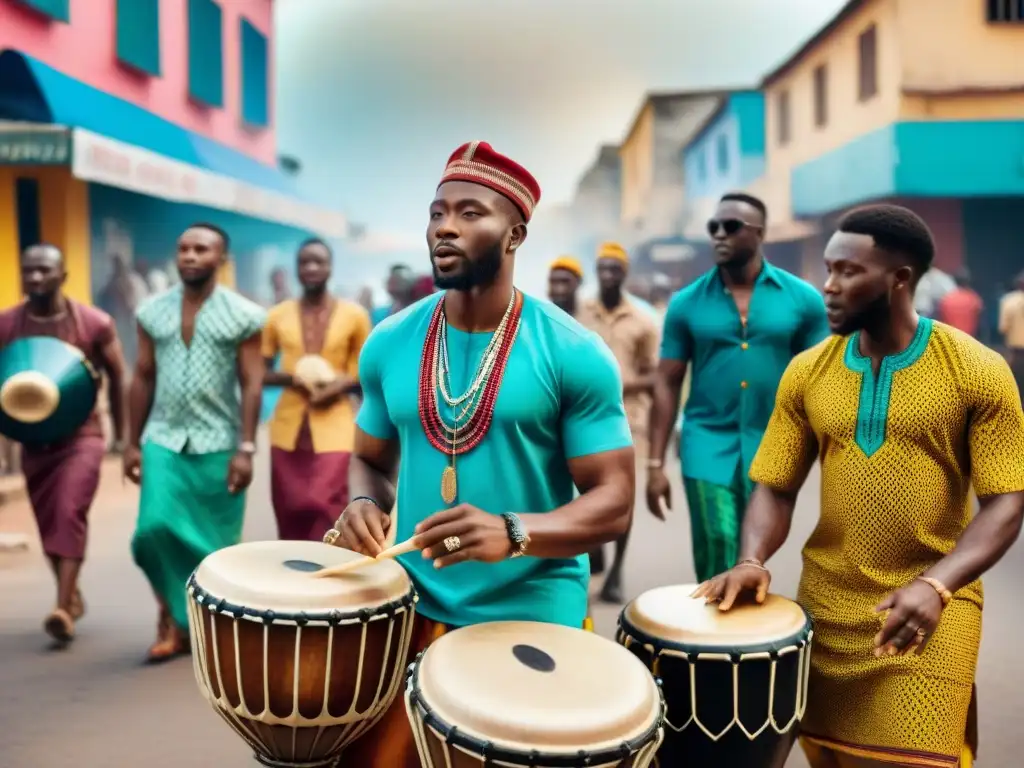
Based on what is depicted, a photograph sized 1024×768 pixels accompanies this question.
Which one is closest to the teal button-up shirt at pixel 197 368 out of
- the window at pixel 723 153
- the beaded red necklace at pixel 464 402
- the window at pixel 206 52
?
the beaded red necklace at pixel 464 402

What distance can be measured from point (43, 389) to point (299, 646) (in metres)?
3.83

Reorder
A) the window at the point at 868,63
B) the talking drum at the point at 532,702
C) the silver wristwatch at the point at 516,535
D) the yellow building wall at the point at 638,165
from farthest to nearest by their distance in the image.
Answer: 1. the yellow building wall at the point at 638,165
2. the window at the point at 868,63
3. the silver wristwatch at the point at 516,535
4. the talking drum at the point at 532,702

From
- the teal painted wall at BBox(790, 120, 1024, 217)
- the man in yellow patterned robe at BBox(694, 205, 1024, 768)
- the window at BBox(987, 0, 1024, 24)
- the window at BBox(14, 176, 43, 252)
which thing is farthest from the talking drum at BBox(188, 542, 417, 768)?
the window at BBox(987, 0, 1024, 24)

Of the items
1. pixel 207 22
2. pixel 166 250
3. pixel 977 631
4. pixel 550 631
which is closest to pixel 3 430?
pixel 550 631

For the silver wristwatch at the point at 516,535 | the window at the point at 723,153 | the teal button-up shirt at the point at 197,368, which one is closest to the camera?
the silver wristwatch at the point at 516,535

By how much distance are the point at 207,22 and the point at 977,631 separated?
16.7 m

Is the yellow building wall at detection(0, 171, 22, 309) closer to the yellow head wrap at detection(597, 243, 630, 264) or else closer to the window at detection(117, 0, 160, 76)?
the window at detection(117, 0, 160, 76)

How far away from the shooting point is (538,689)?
88.4 inches

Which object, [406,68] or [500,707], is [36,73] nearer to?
[500,707]

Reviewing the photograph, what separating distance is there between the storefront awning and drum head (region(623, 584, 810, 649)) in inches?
359

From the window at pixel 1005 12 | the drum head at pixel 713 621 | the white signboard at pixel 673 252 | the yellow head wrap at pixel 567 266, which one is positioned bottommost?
the drum head at pixel 713 621

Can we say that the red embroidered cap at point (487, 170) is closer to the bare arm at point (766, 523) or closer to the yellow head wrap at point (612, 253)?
the bare arm at point (766, 523)

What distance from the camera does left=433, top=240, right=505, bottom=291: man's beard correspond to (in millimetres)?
2707

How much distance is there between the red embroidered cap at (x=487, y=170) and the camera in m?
2.75
